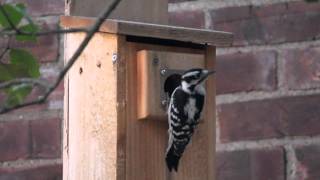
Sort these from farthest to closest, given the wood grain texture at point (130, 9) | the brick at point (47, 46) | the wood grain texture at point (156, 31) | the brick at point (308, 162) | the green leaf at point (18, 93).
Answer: the brick at point (47, 46)
the brick at point (308, 162)
the wood grain texture at point (130, 9)
the wood grain texture at point (156, 31)
the green leaf at point (18, 93)

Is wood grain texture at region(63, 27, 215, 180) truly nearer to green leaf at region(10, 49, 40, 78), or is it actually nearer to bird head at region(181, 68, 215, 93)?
bird head at region(181, 68, 215, 93)

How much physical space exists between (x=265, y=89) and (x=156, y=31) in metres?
0.36

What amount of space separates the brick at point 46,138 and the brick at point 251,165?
0.34 meters

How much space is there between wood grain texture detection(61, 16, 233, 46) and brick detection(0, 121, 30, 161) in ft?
1.12

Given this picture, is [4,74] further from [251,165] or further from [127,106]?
[251,165]

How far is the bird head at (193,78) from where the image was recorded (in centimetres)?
167

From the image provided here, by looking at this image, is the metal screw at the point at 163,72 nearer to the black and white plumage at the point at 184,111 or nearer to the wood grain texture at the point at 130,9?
the black and white plumage at the point at 184,111


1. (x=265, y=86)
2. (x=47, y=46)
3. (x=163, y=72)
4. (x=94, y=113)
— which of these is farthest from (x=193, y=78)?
(x=47, y=46)

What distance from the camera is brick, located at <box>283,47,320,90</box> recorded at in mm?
→ 1909

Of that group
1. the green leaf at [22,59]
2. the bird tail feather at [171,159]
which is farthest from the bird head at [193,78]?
the green leaf at [22,59]

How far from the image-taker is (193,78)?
167cm

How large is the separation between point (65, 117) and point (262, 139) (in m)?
0.40

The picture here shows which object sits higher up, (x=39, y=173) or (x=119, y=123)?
(x=119, y=123)

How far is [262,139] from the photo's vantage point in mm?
1936
